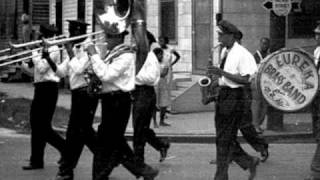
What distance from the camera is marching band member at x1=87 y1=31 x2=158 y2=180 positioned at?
774 centimetres

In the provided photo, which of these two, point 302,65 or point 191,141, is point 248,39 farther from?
point 302,65

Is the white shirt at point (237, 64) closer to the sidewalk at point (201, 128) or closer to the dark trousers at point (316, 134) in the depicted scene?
the dark trousers at point (316, 134)

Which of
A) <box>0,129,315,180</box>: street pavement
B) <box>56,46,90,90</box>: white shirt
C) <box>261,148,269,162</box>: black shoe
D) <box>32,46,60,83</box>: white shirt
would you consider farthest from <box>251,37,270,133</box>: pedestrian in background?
<box>56,46,90,90</box>: white shirt

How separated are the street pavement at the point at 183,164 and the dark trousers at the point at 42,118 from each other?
1.00 ft

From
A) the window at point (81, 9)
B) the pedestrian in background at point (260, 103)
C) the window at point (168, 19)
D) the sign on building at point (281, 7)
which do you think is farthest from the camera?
the window at point (81, 9)

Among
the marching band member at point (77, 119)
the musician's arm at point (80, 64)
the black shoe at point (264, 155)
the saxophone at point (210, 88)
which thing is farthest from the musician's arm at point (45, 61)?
the black shoe at point (264, 155)

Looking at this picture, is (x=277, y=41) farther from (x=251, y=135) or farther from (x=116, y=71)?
(x=116, y=71)

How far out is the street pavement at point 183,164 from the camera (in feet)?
31.6

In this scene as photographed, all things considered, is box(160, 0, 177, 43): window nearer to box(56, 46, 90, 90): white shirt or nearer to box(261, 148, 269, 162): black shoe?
box(261, 148, 269, 162): black shoe

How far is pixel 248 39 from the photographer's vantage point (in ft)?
57.4

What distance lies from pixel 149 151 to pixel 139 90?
9.94ft

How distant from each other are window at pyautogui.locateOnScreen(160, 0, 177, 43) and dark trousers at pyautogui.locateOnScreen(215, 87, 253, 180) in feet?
38.1

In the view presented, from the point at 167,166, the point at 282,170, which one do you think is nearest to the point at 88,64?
the point at 167,166

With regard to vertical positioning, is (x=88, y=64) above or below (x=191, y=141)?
above
